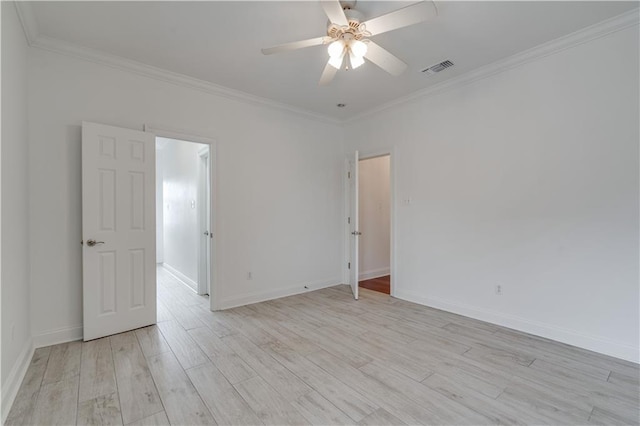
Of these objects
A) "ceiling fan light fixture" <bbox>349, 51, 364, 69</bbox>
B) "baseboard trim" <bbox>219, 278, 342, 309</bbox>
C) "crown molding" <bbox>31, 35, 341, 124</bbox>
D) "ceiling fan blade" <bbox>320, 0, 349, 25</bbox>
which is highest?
"crown molding" <bbox>31, 35, 341, 124</bbox>

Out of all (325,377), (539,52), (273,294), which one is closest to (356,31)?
(539,52)

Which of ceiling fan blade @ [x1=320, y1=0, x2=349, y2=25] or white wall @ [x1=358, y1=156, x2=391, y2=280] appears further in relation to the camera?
white wall @ [x1=358, y1=156, x2=391, y2=280]

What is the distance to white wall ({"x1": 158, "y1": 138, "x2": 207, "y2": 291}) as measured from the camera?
4801 mm

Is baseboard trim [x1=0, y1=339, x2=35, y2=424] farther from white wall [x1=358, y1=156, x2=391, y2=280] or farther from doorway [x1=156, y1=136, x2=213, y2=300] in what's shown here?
white wall [x1=358, y1=156, x2=391, y2=280]

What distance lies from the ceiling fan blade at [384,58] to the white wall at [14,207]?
101 inches

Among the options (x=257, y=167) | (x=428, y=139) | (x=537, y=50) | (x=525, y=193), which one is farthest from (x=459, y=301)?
(x=257, y=167)

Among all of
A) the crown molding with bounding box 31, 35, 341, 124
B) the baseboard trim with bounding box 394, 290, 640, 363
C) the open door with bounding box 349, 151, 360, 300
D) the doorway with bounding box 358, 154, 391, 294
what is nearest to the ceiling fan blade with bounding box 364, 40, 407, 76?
the open door with bounding box 349, 151, 360, 300

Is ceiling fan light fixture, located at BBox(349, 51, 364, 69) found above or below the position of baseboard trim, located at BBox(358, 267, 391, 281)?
above

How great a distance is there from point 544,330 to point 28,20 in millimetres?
5398

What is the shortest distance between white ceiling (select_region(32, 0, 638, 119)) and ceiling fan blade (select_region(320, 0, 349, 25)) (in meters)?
0.36

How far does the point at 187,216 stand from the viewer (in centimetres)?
518

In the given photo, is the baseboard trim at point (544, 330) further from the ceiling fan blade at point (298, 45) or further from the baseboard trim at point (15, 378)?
the baseboard trim at point (15, 378)

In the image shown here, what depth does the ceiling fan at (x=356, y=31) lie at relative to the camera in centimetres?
188

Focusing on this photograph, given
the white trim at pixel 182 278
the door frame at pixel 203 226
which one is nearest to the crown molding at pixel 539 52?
the door frame at pixel 203 226
